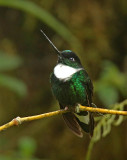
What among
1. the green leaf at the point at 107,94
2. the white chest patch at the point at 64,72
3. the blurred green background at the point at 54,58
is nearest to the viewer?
the white chest patch at the point at 64,72

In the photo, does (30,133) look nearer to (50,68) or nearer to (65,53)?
(50,68)

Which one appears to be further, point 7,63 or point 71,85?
point 7,63

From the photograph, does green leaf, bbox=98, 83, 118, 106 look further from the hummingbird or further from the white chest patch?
the white chest patch

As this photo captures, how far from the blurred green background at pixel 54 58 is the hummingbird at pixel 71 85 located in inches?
84.7

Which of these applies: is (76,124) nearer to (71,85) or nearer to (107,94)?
(71,85)

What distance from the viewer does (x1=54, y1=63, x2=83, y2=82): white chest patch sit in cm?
225

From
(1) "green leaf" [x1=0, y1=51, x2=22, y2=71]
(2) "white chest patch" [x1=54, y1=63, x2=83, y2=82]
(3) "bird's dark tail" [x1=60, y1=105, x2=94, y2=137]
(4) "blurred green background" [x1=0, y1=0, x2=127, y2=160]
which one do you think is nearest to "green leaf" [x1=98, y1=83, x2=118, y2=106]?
(4) "blurred green background" [x1=0, y1=0, x2=127, y2=160]

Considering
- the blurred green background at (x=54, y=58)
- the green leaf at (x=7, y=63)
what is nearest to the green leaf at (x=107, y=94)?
the blurred green background at (x=54, y=58)

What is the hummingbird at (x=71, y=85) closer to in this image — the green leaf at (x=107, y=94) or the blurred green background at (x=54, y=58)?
the green leaf at (x=107, y=94)

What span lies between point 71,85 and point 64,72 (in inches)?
3.8

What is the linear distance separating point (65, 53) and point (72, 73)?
0.14 m

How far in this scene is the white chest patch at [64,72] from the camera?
88.4 inches

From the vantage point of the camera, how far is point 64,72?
227cm

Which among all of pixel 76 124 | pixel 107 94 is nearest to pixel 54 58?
pixel 107 94
